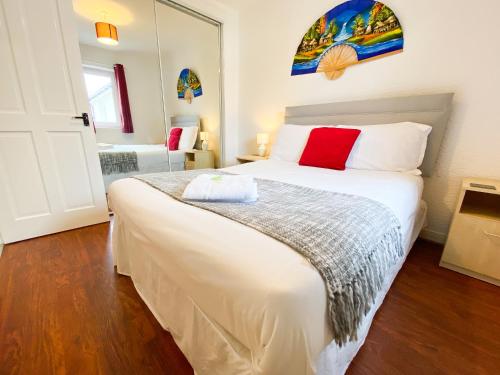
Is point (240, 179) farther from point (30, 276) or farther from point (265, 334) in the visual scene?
point (30, 276)

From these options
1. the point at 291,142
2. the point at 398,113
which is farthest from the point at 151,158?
the point at 398,113

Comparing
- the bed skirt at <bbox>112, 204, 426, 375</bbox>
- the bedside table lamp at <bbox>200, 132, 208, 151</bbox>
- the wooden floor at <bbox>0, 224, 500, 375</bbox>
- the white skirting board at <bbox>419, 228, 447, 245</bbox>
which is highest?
the bedside table lamp at <bbox>200, 132, 208, 151</bbox>

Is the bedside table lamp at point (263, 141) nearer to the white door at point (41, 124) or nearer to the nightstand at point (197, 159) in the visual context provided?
the nightstand at point (197, 159)

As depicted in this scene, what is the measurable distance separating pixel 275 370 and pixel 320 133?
176 centimetres

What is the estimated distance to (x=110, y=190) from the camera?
1.28m

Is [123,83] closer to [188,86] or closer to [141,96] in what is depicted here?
[141,96]

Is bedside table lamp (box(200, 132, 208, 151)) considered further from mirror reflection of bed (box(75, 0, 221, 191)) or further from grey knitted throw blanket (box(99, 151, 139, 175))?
grey knitted throw blanket (box(99, 151, 139, 175))

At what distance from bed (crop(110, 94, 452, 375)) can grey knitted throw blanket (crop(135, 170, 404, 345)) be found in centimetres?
4

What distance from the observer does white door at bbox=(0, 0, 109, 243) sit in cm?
162

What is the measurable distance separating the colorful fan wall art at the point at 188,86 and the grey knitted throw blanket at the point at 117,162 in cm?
102

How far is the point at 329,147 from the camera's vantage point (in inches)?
69.8

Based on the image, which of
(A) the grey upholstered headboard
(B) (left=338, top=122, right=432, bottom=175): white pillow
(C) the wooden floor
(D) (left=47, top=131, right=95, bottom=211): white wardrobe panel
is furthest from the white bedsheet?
(D) (left=47, top=131, right=95, bottom=211): white wardrobe panel

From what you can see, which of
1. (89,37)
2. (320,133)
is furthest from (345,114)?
(89,37)

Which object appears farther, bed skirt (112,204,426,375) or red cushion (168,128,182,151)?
red cushion (168,128,182,151)
